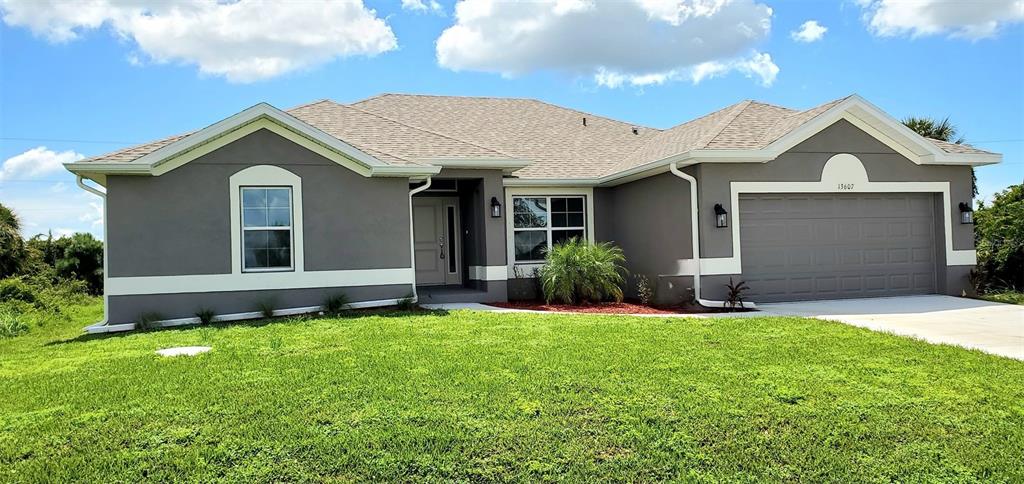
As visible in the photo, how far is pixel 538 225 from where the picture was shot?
600 inches

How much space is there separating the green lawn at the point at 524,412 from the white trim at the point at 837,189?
173 inches

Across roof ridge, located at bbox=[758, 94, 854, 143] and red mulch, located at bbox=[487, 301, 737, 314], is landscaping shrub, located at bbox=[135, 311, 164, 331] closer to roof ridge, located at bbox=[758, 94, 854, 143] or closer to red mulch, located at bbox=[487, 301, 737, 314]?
red mulch, located at bbox=[487, 301, 737, 314]

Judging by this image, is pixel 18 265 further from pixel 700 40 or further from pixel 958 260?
pixel 958 260

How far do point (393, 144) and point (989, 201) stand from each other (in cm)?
1771

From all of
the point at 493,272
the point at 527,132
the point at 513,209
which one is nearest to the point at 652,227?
the point at 513,209

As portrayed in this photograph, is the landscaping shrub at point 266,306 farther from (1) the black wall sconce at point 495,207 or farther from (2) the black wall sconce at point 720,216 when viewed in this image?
(2) the black wall sconce at point 720,216

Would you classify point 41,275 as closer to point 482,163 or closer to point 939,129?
point 482,163

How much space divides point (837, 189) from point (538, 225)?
20.4 feet

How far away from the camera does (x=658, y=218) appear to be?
1379 centimetres

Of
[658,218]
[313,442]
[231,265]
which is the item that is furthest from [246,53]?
[313,442]

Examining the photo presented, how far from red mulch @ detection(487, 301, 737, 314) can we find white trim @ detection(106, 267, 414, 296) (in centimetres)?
231

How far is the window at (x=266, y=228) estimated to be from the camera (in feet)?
38.5

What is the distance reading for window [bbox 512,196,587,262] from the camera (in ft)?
49.6

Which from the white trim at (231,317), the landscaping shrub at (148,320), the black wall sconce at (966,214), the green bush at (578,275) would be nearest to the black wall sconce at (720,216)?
the green bush at (578,275)
